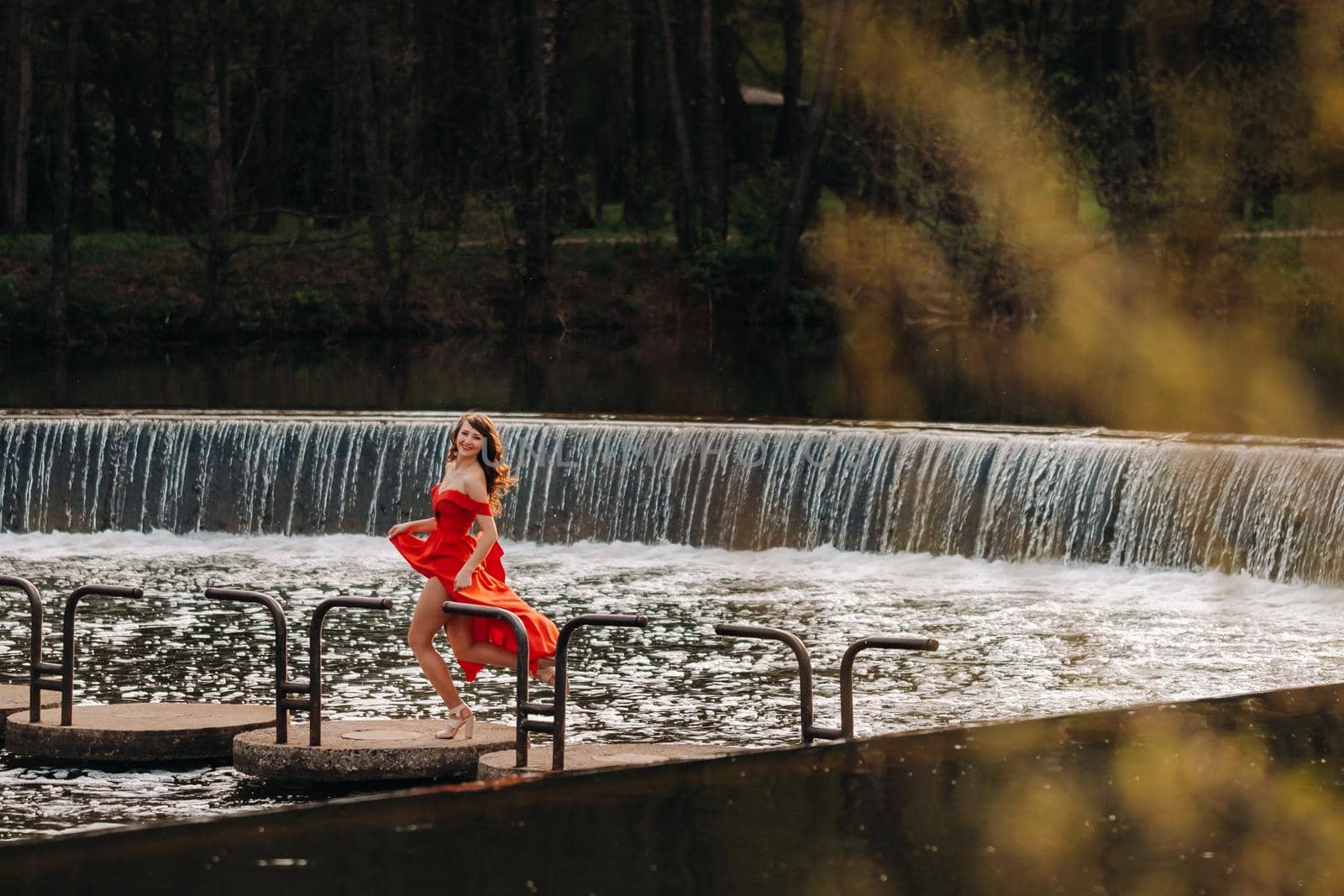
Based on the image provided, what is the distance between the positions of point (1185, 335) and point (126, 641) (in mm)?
24203

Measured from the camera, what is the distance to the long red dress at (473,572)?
30.9 ft

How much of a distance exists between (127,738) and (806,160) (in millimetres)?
30331

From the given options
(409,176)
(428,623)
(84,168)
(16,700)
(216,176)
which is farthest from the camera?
(84,168)

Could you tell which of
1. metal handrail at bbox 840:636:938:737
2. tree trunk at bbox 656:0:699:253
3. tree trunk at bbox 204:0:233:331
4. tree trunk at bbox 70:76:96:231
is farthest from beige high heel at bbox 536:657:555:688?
tree trunk at bbox 70:76:96:231

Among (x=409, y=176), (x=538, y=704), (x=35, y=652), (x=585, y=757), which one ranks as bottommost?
(x=585, y=757)

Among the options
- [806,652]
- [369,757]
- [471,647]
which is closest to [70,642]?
[369,757]

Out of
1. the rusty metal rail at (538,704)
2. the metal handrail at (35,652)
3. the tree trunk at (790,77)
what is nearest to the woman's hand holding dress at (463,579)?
the rusty metal rail at (538,704)

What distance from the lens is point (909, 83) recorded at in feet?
128

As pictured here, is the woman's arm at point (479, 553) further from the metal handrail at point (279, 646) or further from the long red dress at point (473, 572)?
the metal handrail at point (279, 646)

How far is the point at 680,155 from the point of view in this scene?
142ft

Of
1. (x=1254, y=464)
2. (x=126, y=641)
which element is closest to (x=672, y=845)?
(x=126, y=641)

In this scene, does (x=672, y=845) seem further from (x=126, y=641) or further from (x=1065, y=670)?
(x=126, y=641)

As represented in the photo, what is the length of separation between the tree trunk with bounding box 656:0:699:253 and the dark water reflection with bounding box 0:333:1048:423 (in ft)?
11.6

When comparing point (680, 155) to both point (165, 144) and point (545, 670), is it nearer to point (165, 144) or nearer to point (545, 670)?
point (165, 144)
